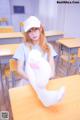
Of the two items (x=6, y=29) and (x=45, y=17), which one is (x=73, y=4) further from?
(x=6, y=29)

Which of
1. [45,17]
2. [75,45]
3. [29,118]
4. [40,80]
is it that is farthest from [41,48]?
[45,17]

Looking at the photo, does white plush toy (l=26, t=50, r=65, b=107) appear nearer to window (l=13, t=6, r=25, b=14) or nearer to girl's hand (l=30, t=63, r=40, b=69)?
girl's hand (l=30, t=63, r=40, b=69)

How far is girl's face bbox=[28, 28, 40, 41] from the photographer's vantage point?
1308 mm

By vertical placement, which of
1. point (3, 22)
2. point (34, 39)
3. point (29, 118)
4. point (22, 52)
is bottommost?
point (29, 118)

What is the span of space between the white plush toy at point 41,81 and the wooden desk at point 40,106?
5 cm

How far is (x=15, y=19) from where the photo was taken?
5.21 meters

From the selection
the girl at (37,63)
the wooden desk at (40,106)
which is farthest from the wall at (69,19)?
the wooden desk at (40,106)

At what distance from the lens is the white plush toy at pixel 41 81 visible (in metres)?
0.83

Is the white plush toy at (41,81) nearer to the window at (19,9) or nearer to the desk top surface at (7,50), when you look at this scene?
the desk top surface at (7,50)

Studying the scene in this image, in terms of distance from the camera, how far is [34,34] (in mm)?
1323

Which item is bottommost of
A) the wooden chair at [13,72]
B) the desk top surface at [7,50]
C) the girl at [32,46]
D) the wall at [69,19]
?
the wooden chair at [13,72]

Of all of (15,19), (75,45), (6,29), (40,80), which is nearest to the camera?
(40,80)

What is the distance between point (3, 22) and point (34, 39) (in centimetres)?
380

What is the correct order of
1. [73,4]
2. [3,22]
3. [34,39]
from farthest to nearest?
[3,22], [73,4], [34,39]
